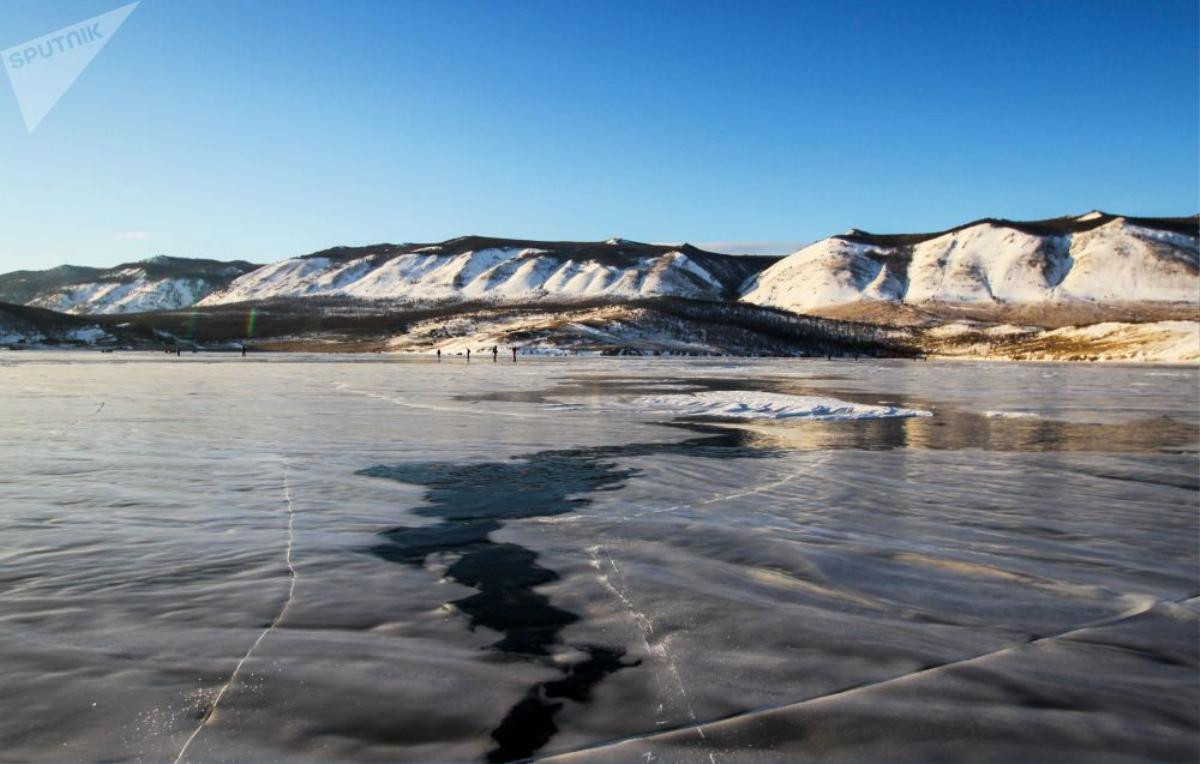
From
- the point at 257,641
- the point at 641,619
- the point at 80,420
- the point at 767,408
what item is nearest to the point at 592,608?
the point at 641,619

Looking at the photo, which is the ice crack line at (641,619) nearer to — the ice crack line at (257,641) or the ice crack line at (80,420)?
the ice crack line at (257,641)

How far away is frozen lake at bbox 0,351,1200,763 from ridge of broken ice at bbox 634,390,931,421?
26.8 feet

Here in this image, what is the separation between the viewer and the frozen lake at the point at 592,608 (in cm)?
379

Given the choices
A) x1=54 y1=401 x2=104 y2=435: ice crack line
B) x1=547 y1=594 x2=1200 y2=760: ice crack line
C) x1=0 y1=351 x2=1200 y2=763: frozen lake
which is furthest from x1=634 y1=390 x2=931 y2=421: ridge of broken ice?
x1=547 y1=594 x2=1200 y2=760: ice crack line

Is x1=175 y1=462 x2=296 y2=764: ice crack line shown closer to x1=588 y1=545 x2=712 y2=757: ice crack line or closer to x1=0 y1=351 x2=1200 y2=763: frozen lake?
x1=0 y1=351 x2=1200 y2=763: frozen lake

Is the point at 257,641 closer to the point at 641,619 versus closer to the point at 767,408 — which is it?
the point at 641,619

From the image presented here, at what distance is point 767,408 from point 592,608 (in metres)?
17.9

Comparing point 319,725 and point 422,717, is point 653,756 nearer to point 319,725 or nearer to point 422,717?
point 422,717

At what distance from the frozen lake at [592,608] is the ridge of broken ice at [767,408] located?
8180 millimetres

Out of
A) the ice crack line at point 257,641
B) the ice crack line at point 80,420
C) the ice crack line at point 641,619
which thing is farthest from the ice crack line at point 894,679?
the ice crack line at point 80,420

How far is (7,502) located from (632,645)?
791 centimetres

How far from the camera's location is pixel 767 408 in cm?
2273

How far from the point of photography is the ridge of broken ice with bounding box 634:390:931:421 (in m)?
21.2

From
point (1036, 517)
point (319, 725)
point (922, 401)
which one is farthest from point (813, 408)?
point (319, 725)
